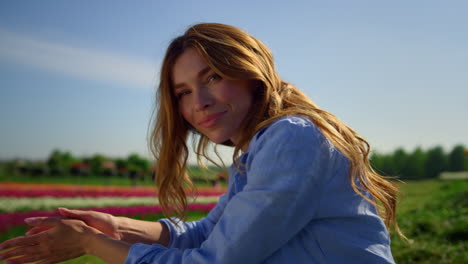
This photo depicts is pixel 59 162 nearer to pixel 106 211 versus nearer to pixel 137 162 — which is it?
pixel 137 162

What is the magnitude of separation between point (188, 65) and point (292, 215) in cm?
88

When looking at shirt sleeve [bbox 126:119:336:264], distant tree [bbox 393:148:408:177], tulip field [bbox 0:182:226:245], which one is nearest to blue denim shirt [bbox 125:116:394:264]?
shirt sleeve [bbox 126:119:336:264]

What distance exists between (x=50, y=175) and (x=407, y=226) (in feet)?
→ 49.5

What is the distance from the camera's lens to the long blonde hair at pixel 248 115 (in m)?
1.55

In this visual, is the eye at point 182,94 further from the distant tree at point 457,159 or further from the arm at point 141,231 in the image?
the distant tree at point 457,159

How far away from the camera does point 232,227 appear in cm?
129

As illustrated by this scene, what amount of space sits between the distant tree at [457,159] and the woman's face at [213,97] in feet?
57.5

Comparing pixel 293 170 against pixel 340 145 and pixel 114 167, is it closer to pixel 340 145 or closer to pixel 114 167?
pixel 340 145

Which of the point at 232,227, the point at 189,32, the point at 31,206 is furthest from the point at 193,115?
the point at 31,206

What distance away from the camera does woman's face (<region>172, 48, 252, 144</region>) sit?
67.1 inches

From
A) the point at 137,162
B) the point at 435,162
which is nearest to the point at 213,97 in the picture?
the point at 137,162

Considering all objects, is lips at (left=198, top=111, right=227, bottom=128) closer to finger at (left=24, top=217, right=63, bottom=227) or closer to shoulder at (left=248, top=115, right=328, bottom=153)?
shoulder at (left=248, top=115, right=328, bottom=153)

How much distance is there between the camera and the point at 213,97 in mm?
1706

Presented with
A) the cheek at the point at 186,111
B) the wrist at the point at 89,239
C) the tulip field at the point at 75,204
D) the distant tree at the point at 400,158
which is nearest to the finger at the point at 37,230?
the wrist at the point at 89,239
